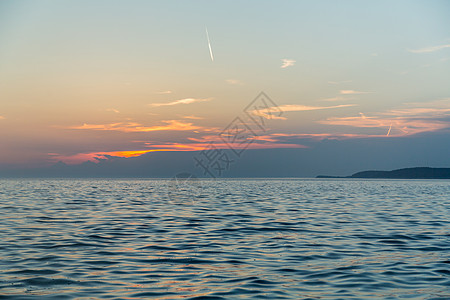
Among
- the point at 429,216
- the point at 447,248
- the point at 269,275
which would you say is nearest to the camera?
the point at 269,275

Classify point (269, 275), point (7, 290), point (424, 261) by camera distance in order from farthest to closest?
1. point (424, 261)
2. point (269, 275)
3. point (7, 290)

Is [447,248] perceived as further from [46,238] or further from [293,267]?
[46,238]

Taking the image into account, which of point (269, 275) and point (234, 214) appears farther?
point (234, 214)

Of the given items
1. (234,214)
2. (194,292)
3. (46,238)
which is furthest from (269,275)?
(234,214)

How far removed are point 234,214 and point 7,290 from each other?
21961mm

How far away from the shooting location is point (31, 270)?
14.0 metres

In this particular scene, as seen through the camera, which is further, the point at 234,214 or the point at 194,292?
the point at 234,214

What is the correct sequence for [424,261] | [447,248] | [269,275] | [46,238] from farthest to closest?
[46,238] < [447,248] < [424,261] < [269,275]

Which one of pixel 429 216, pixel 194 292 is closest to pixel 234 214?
pixel 429 216

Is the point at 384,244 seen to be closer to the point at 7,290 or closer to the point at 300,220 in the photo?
the point at 300,220

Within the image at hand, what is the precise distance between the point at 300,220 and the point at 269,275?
51.6 feet

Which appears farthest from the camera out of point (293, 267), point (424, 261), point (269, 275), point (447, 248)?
point (447, 248)

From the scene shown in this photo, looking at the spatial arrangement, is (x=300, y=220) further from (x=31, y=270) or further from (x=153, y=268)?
(x=31, y=270)

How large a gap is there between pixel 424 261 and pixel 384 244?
3.62m
